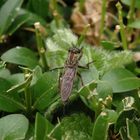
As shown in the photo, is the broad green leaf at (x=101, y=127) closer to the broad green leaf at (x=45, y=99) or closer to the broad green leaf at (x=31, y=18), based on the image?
the broad green leaf at (x=45, y=99)

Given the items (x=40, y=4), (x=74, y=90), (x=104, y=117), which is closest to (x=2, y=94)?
(x=74, y=90)

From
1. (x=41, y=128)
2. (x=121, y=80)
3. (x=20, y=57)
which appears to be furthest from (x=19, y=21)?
(x=41, y=128)

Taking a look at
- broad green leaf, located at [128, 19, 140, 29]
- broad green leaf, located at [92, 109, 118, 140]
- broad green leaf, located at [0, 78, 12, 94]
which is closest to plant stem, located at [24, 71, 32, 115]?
broad green leaf, located at [0, 78, 12, 94]

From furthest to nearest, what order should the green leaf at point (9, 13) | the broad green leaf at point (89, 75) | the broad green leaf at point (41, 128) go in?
the green leaf at point (9, 13), the broad green leaf at point (89, 75), the broad green leaf at point (41, 128)

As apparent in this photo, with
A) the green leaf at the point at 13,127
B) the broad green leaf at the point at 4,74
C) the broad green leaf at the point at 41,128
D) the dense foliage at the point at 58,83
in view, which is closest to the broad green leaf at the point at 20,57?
the dense foliage at the point at 58,83

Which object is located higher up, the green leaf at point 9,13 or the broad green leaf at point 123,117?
the green leaf at point 9,13

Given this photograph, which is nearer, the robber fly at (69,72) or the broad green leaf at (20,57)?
the robber fly at (69,72)

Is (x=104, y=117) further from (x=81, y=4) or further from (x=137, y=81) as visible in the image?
(x=81, y=4)

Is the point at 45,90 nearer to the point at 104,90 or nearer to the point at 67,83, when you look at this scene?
the point at 67,83
